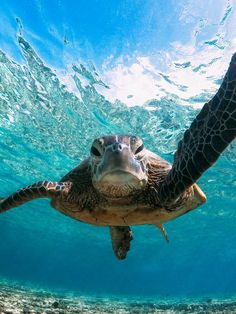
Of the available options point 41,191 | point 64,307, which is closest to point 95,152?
point 41,191

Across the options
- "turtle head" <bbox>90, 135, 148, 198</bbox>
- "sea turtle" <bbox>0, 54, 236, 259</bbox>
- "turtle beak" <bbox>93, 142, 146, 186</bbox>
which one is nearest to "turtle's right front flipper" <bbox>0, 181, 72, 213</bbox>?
"sea turtle" <bbox>0, 54, 236, 259</bbox>

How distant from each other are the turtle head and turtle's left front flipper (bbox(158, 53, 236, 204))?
52 cm

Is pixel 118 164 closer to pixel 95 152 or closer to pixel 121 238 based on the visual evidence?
pixel 95 152

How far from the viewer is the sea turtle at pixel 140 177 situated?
3.40 metres

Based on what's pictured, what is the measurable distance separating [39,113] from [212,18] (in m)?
11.0

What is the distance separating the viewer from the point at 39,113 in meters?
18.3

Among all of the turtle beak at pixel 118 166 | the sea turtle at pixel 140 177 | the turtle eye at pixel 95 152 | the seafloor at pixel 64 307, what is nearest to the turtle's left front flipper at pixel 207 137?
A: the sea turtle at pixel 140 177

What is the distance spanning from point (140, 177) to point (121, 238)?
12.9 ft

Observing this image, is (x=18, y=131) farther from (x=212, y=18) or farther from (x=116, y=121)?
(x=212, y=18)

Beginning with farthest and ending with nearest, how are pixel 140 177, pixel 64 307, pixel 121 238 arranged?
pixel 64 307 < pixel 121 238 < pixel 140 177

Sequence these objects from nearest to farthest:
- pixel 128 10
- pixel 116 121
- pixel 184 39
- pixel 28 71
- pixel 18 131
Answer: pixel 128 10 → pixel 184 39 → pixel 28 71 → pixel 116 121 → pixel 18 131

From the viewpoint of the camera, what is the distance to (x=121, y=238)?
24.6 feet

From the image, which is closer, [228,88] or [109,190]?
[228,88]

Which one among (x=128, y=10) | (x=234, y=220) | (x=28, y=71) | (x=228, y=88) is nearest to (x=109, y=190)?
(x=228, y=88)
